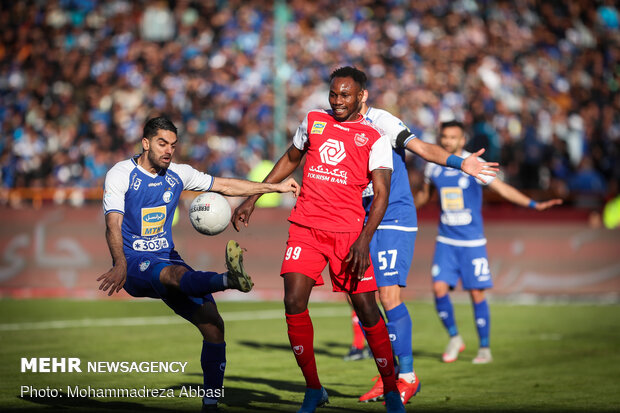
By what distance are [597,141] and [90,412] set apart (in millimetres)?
15202

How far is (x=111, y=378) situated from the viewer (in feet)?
29.9

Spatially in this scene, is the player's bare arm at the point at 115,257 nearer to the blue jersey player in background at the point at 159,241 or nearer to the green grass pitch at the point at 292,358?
the blue jersey player in background at the point at 159,241

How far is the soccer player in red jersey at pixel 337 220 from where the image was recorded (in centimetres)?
714

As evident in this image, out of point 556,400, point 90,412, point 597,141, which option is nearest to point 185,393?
point 90,412

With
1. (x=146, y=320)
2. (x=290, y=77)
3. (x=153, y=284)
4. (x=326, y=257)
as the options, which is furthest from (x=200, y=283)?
(x=290, y=77)

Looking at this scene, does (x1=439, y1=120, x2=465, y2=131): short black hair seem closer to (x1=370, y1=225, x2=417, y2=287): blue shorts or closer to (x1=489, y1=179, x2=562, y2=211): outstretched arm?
(x1=489, y1=179, x2=562, y2=211): outstretched arm

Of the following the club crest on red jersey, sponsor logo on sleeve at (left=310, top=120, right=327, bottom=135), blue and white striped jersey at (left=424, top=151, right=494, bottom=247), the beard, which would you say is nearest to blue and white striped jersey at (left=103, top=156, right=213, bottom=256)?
the beard

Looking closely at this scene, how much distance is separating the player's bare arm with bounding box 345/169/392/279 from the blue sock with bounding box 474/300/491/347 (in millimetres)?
4137

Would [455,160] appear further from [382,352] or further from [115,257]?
[115,257]

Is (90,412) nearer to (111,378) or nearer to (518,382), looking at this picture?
(111,378)

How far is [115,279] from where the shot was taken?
6.85 m

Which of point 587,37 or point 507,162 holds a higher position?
point 587,37

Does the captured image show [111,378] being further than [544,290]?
No

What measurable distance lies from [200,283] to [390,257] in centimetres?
229
